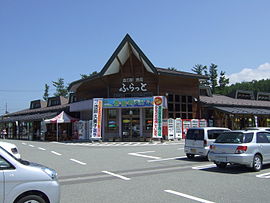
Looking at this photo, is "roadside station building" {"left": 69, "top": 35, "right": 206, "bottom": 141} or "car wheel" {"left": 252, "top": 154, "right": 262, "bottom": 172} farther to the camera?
"roadside station building" {"left": 69, "top": 35, "right": 206, "bottom": 141}

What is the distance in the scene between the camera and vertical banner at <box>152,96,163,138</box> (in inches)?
1051

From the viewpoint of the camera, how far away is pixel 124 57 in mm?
29953

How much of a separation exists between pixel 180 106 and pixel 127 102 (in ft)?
20.9

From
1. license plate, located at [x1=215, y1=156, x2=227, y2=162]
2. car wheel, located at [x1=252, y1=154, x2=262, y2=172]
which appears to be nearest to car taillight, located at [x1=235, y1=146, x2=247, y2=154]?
license plate, located at [x1=215, y1=156, x2=227, y2=162]

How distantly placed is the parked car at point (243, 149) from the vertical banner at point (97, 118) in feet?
60.5

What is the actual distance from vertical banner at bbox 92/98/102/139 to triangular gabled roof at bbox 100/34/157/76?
122 inches

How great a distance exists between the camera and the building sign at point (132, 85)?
2961 cm

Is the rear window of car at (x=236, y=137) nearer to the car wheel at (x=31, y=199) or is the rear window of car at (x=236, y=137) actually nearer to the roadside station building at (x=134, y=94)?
the car wheel at (x=31, y=199)

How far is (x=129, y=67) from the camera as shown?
30219 mm

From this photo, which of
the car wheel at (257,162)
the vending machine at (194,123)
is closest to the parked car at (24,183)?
the car wheel at (257,162)

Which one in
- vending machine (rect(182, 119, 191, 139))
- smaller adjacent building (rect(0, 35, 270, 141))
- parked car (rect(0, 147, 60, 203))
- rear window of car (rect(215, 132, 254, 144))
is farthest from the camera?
vending machine (rect(182, 119, 191, 139))

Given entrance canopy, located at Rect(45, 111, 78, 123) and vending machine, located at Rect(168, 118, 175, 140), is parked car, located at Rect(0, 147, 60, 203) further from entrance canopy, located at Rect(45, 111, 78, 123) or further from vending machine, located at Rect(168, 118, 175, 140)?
entrance canopy, located at Rect(45, 111, 78, 123)

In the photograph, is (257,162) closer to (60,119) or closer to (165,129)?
(165,129)

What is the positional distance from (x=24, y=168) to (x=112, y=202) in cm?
234
